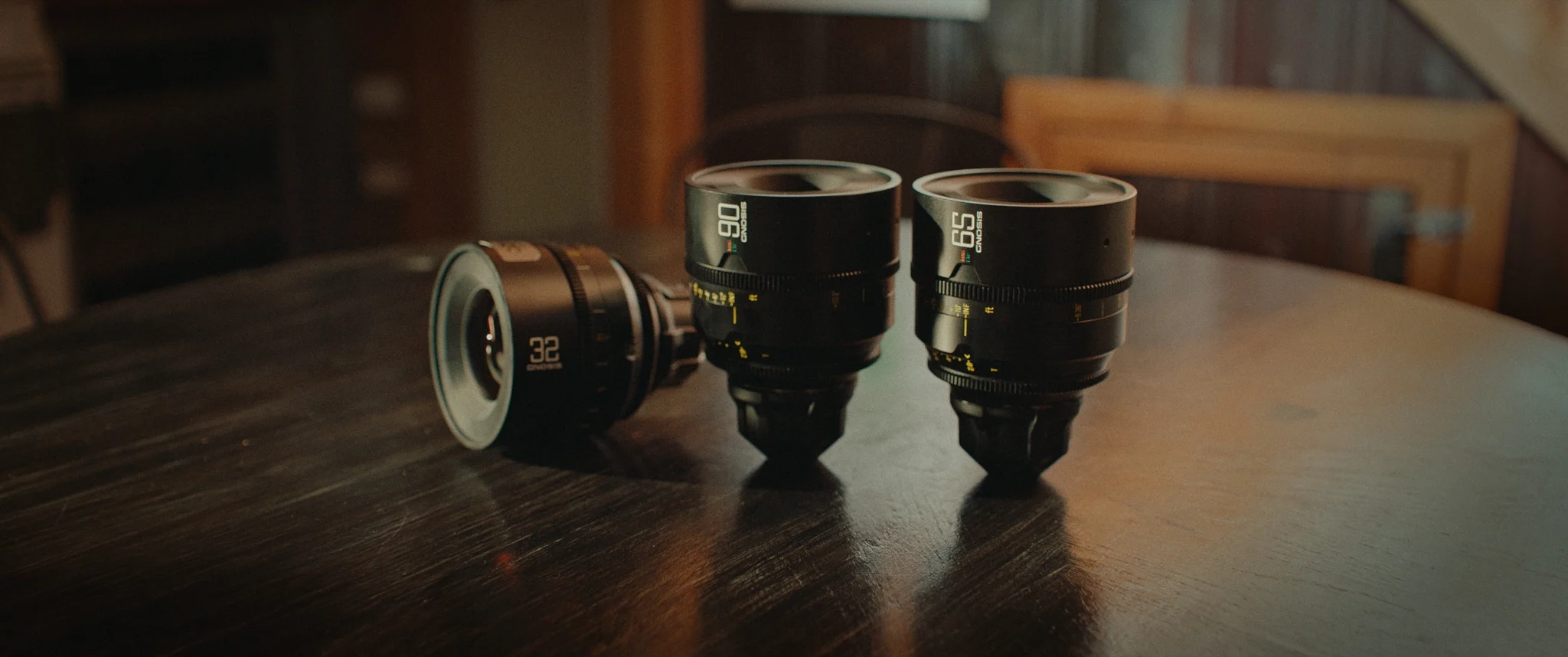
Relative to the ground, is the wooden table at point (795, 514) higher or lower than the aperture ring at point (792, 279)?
lower

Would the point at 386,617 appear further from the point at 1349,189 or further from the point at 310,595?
the point at 1349,189

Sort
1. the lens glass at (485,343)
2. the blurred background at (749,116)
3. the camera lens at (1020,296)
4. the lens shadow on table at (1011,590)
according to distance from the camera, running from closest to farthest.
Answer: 1. the lens shadow on table at (1011,590)
2. the camera lens at (1020,296)
3. the lens glass at (485,343)
4. the blurred background at (749,116)

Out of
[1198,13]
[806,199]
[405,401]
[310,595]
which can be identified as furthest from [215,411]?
[1198,13]

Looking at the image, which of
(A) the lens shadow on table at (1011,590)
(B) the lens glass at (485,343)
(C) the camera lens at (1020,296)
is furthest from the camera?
(B) the lens glass at (485,343)

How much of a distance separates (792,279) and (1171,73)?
1.74 meters

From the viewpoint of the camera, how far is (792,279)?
0.73 metres

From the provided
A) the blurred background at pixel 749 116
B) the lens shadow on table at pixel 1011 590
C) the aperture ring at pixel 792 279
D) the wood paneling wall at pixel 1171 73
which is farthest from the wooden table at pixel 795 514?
the wood paneling wall at pixel 1171 73

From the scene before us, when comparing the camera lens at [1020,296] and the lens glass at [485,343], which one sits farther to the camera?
the lens glass at [485,343]

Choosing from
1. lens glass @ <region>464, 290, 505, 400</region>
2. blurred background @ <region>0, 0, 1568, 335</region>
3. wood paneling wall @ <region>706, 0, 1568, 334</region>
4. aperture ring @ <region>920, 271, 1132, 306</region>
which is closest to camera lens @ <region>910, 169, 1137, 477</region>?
aperture ring @ <region>920, 271, 1132, 306</region>

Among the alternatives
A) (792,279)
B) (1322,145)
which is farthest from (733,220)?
(1322,145)

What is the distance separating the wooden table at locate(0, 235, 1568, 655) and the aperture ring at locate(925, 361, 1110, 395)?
2.5 inches

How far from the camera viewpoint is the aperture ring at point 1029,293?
0.70 metres

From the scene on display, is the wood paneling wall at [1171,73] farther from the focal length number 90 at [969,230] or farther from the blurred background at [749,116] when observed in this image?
the focal length number 90 at [969,230]

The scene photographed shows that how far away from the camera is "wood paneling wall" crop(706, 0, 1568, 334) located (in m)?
2.03
